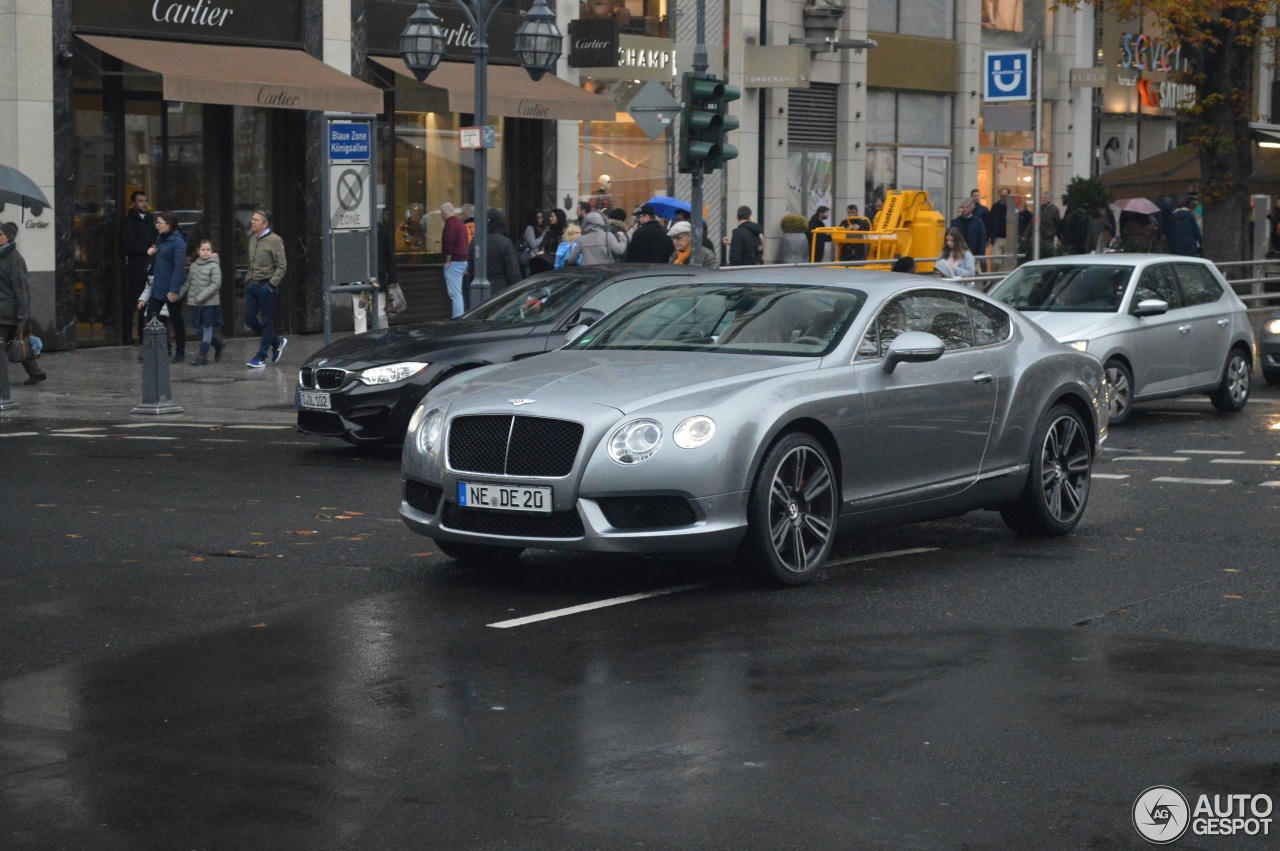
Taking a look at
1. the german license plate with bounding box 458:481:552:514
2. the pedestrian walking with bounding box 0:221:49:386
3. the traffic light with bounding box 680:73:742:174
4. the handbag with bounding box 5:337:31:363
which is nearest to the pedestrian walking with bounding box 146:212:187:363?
the handbag with bounding box 5:337:31:363

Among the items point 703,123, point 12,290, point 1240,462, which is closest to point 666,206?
point 703,123

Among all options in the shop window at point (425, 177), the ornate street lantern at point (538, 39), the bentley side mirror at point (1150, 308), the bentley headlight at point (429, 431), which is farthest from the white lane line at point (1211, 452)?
the shop window at point (425, 177)

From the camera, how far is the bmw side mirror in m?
9.31

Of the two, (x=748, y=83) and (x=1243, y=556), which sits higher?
(x=748, y=83)

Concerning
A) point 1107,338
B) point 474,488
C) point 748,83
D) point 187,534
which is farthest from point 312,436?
point 748,83

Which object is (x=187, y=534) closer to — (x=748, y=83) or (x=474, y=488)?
(x=474, y=488)

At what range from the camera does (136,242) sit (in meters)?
24.5

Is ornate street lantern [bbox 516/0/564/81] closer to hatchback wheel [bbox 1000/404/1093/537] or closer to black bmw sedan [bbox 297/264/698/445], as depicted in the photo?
black bmw sedan [bbox 297/264/698/445]

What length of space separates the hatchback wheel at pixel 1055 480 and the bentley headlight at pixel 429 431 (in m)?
3.38

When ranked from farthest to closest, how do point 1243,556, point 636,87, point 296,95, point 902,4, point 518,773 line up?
point 902,4 → point 636,87 → point 296,95 → point 1243,556 → point 518,773

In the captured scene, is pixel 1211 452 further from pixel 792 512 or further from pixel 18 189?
pixel 18 189

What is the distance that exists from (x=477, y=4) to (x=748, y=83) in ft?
56.6

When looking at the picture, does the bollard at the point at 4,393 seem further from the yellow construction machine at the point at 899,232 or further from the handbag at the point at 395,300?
the yellow construction machine at the point at 899,232

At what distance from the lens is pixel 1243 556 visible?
32.5 ft
